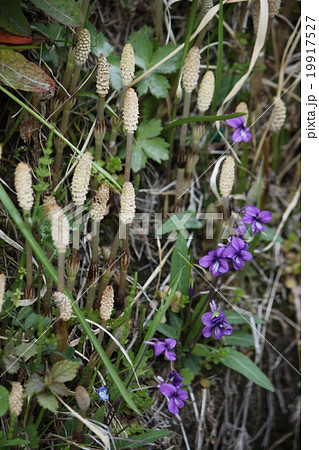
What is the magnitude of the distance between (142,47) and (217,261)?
0.76 m

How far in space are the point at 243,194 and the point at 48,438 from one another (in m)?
1.09

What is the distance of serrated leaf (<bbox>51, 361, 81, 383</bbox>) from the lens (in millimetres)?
1005

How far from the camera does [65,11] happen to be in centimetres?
125

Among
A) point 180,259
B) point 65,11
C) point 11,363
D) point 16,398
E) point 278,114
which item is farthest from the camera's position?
point 278,114

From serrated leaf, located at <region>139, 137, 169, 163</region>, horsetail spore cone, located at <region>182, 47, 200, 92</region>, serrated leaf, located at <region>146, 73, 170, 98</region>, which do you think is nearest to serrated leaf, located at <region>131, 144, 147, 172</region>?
serrated leaf, located at <region>139, 137, 169, 163</region>

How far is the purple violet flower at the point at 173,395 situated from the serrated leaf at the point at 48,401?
0.40 meters

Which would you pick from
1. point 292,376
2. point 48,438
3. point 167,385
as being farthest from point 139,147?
point 292,376

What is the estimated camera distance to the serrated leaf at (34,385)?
966 millimetres

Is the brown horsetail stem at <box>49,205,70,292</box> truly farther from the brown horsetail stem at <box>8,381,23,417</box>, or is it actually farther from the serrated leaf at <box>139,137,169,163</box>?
the serrated leaf at <box>139,137,169,163</box>

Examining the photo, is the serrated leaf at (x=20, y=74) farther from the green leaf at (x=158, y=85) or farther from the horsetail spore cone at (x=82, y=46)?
the green leaf at (x=158, y=85)

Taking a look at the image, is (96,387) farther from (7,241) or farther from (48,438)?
(7,241)

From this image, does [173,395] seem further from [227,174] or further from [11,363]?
[227,174]

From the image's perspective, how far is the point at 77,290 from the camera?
4.86ft
